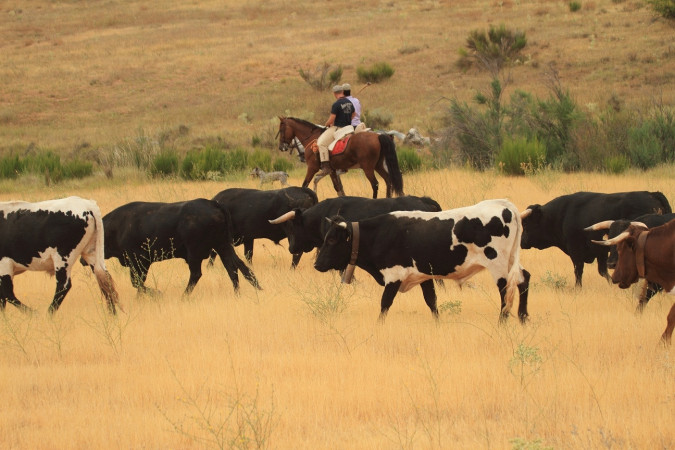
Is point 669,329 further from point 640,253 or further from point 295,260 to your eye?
point 295,260

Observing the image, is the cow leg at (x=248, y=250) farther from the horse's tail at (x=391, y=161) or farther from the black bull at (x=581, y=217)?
the horse's tail at (x=391, y=161)

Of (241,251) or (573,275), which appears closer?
(573,275)

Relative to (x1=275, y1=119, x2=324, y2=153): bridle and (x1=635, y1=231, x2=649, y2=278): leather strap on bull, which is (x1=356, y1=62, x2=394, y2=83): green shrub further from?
(x1=635, y1=231, x2=649, y2=278): leather strap on bull

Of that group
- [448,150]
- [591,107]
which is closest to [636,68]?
[591,107]

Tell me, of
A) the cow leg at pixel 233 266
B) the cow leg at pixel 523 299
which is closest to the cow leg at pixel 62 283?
the cow leg at pixel 233 266

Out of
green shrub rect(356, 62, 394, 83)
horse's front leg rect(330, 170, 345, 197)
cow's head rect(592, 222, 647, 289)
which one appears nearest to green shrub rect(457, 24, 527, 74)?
green shrub rect(356, 62, 394, 83)

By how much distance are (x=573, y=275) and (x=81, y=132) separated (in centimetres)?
3096

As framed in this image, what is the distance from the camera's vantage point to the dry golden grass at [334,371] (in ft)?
20.8

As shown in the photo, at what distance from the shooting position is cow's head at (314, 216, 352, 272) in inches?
382

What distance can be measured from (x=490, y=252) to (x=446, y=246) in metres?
0.43

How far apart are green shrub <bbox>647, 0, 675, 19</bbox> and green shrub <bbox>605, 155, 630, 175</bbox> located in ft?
96.1

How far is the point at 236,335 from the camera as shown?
923 cm

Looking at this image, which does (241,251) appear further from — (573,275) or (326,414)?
(326,414)

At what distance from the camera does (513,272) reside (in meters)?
9.09
